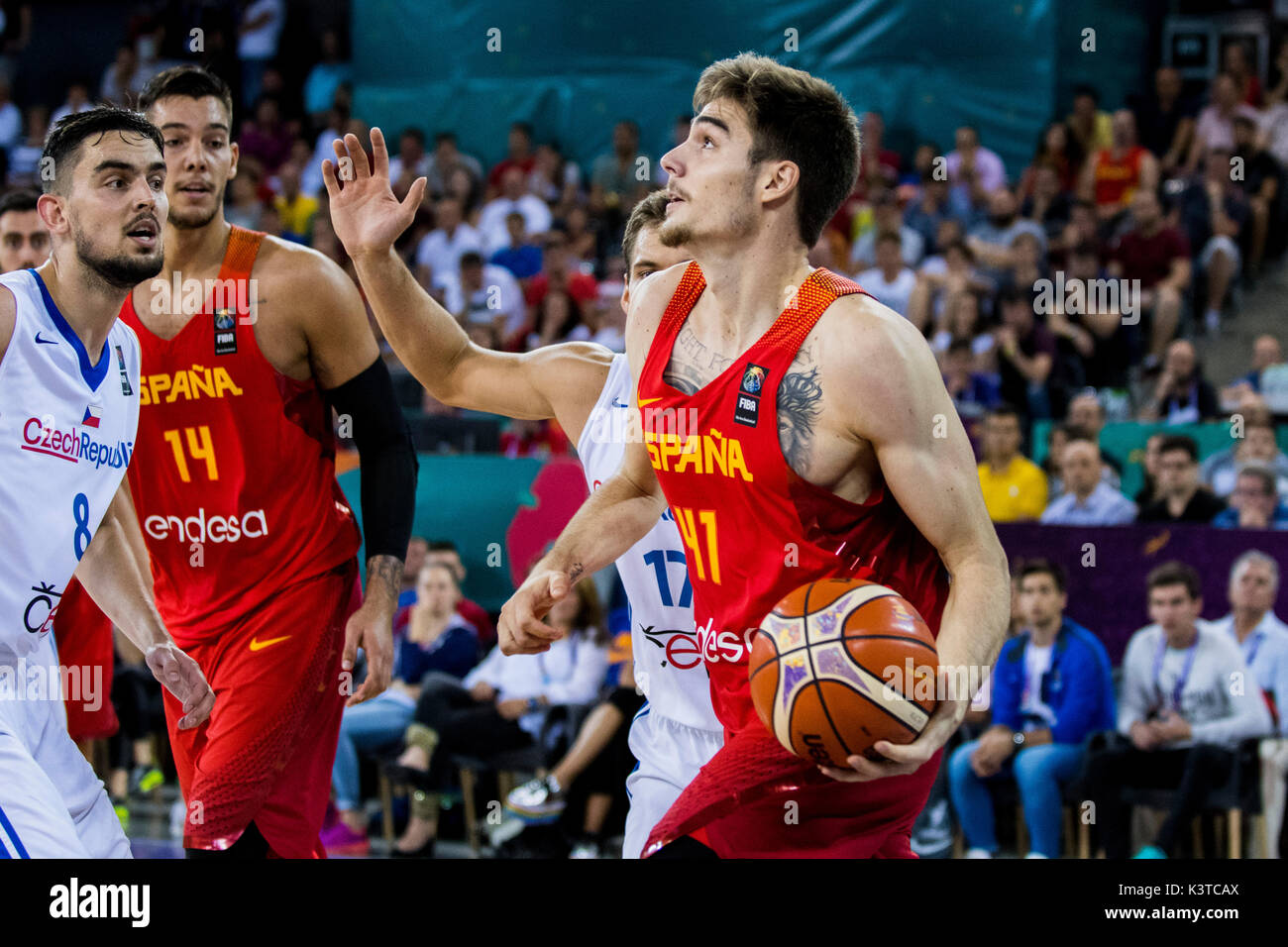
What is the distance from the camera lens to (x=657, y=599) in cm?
447

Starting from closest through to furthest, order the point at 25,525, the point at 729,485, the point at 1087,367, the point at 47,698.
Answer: the point at 729,485, the point at 25,525, the point at 47,698, the point at 1087,367

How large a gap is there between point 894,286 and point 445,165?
196 inches

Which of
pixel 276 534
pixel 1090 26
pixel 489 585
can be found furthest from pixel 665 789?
pixel 1090 26

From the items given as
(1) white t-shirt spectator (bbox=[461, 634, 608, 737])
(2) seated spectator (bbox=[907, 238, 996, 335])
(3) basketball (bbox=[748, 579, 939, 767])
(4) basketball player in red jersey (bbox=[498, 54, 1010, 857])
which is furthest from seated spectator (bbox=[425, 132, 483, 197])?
(3) basketball (bbox=[748, 579, 939, 767])

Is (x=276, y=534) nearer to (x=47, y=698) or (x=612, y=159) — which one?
(x=47, y=698)

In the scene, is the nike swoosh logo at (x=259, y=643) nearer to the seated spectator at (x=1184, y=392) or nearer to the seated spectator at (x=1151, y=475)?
the seated spectator at (x=1151, y=475)

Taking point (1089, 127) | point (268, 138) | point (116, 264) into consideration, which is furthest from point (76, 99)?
point (116, 264)

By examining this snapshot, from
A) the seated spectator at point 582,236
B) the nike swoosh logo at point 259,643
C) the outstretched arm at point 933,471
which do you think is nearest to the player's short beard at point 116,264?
the nike swoosh logo at point 259,643

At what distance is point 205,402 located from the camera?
429 cm

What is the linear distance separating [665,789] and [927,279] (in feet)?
24.3

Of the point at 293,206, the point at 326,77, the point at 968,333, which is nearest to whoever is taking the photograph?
the point at 968,333

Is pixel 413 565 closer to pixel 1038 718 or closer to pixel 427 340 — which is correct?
pixel 1038 718

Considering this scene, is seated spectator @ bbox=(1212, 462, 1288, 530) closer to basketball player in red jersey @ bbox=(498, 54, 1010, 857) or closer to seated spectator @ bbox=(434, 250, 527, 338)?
basketball player in red jersey @ bbox=(498, 54, 1010, 857)

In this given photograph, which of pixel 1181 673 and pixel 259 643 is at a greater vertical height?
pixel 259 643
